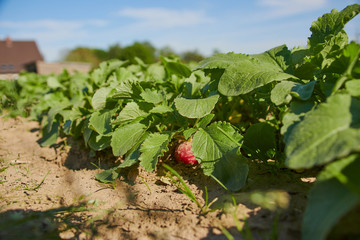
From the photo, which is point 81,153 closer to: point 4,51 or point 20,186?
point 20,186

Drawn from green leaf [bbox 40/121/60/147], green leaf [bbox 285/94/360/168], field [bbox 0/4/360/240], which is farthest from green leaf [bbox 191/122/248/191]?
green leaf [bbox 40/121/60/147]

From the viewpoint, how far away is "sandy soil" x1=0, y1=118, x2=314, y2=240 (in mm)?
1210

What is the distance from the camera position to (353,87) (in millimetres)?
1188

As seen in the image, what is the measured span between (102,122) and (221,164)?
1.09m

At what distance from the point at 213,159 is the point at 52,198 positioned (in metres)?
1.04

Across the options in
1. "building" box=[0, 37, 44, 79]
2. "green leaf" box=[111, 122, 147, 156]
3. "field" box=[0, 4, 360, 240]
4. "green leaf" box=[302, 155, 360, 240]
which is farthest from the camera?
"building" box=[0, 37, 44, 79]

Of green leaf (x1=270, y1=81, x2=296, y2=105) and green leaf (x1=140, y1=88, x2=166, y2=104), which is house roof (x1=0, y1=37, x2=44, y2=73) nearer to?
green leaf (x1=140, y1=88, x2=166, y2=104)

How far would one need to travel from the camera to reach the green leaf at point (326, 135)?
3.11 ft

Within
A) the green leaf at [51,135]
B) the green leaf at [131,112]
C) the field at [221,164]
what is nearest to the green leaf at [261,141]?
the field at [221,164]

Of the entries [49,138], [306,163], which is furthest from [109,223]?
[49,138]

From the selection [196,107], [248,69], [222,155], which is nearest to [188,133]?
[196,107]

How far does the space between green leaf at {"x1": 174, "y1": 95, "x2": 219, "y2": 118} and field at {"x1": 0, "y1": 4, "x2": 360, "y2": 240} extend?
1 centimetres

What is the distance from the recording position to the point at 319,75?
1649 millimetres

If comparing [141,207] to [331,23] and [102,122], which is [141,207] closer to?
[102,122]
